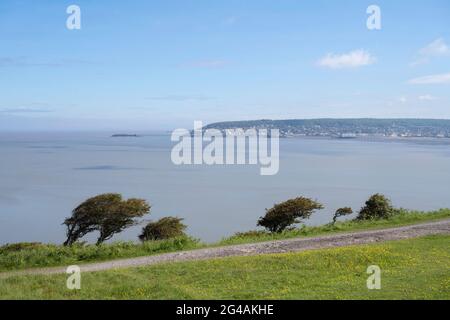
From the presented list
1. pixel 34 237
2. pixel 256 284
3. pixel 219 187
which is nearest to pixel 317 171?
pixel 219 187

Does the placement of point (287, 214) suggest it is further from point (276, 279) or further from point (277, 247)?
point (276, 279)

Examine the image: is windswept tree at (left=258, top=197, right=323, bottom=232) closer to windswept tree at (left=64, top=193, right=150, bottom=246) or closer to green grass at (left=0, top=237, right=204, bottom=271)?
windswept tree at (left=64, top=193, right=150, bottom=246)

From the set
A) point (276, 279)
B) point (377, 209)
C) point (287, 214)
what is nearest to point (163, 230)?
point (287, 214)

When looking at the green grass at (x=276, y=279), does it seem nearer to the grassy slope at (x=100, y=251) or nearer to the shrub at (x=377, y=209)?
the grassy slope at (x=100, y=251)

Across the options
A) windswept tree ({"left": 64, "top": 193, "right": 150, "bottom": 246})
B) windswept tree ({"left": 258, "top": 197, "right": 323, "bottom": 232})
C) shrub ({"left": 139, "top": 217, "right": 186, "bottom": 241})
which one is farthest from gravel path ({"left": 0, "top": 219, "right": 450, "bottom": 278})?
windswept tree ({"left": 64, "top": 193, "right": 150, "bottom": 246})

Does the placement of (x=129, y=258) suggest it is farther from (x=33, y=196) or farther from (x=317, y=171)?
(x=317, y=171)
